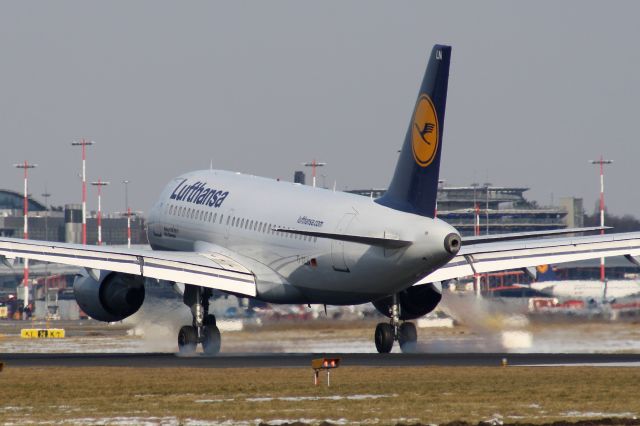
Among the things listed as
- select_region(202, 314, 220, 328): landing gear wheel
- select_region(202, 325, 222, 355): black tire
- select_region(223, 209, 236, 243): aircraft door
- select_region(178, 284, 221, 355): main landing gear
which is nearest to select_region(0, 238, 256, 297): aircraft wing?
select_region(178, 284, 221, 355): main landing gear

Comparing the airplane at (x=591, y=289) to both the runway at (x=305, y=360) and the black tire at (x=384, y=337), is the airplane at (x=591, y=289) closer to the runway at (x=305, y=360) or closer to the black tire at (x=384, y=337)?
the black tire at (x=384, y=337)

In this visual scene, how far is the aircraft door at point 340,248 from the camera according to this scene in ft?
161

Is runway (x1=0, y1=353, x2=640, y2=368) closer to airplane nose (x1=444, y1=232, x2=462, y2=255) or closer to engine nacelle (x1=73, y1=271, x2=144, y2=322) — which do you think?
engine nacelle (x1=73, y1=271, x2=144, y2=322)

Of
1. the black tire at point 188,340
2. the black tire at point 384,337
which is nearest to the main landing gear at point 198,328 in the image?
the black tire at point 188,340

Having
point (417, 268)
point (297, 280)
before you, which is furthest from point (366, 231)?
point (297, 280)

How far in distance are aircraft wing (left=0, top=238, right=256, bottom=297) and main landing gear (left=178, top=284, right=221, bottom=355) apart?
965 millimetres

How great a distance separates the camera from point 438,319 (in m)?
68.8

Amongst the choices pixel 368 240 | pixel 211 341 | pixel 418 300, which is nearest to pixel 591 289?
pixel 418 300

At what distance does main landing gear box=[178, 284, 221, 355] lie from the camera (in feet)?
173

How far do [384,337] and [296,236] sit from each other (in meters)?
4.88

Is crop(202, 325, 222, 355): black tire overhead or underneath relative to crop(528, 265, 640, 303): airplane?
underneath

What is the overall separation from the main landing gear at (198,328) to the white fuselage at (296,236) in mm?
2350

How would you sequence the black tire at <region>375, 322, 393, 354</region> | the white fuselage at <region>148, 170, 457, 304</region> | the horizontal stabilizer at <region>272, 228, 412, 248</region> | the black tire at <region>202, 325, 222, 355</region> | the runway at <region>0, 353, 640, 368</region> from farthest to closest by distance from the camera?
1. the black tire at <region>202, 325, 222, 355</region>
2. the black tire at <region>375, 322, 393, 354</region>
3. the white fuselage at <region>148, 170, 457, 304</region>
4. the horizontal stabilizer at <region>272, 228, 412, 248</region>
5. the runway at <region>0, 353, 640, 368</region>

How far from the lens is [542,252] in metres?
53.1
